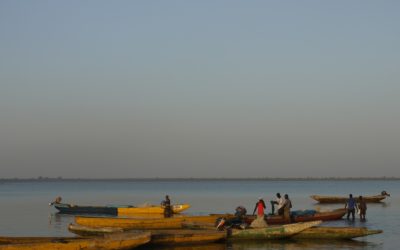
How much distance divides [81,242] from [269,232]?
314 inches

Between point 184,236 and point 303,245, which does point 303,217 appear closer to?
point 303,245

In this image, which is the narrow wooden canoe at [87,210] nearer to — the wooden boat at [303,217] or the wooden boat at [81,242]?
the wooden boat at [303,217]

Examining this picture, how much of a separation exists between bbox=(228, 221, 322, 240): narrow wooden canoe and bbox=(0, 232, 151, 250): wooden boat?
4172mm

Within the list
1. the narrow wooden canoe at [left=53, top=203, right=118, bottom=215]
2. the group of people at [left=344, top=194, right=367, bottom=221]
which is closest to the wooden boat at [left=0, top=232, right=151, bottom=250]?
the group of people at [left=344, top=194, right=367, bottom=221]

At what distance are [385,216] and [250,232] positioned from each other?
61.6 ft

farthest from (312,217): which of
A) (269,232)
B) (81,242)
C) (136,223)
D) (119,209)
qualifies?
(119,209)

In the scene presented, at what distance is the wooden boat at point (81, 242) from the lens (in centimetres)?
1878

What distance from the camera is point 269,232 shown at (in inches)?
936

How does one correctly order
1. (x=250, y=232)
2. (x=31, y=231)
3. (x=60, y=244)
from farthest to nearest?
(x=31, y=231)
(x=250, y=232)
(x=60, y=244)

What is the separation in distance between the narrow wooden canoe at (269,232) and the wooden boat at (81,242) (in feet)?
13.7

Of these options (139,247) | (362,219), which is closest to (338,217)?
(362,219)

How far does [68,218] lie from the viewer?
38.5 metres

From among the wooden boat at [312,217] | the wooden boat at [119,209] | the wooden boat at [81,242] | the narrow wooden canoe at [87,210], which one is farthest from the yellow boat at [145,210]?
the wooden boat at [81,242]

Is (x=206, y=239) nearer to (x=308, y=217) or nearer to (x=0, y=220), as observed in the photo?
(x=308, y=217)
